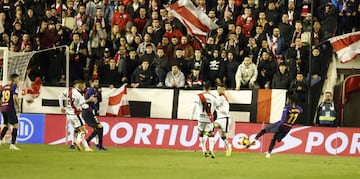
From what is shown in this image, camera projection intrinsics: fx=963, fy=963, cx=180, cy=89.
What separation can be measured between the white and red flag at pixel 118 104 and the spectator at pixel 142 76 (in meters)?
0.50

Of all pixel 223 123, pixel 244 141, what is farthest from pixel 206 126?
pixel 244 141

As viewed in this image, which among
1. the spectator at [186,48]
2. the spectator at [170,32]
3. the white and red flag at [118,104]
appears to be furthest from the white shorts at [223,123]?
the spectator at [170,32]

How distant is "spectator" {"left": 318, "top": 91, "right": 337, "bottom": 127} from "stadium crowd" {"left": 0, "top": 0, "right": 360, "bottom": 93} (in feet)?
2.48

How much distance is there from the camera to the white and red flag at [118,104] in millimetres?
32531

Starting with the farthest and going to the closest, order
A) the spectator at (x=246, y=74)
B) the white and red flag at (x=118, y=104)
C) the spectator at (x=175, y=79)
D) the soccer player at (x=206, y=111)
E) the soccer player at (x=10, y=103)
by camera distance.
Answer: the white and red flag at (x=118, y=104) → the spectator at (x=175, y=79) → the spectator at (x=246, y=74) → the soccer player at (x=10, y=103) → the soccer player at (x=206, y=111)

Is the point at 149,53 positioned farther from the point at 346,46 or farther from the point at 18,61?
the point at 346,46

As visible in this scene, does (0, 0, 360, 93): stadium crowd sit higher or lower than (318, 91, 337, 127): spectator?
higher

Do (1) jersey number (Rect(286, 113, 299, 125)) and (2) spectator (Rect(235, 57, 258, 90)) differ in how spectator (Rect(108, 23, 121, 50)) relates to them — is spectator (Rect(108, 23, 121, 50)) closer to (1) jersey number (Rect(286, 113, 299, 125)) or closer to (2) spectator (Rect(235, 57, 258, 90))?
(2) spectator (Rect(235, 57, 258, 90))

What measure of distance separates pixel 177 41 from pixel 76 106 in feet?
16.4

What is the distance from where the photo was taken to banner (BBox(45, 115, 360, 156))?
2998 cm

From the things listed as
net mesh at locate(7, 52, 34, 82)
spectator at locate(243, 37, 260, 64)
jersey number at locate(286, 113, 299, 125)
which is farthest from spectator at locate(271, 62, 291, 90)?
net mesh at locate(7, 52, 34, 82)

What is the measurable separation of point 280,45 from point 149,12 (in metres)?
5.28

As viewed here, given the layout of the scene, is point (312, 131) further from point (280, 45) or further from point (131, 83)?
point (131, 83)

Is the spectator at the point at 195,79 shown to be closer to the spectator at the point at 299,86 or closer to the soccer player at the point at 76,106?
the spectator at the point at 299,86
